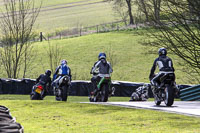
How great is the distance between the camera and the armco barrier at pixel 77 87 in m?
27.0

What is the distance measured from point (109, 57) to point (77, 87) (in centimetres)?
2368

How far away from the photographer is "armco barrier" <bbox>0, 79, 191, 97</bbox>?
2703cm

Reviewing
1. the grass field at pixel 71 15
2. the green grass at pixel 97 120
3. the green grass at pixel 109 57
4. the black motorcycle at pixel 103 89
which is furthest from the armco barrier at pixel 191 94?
the grass field at pixel 71 15

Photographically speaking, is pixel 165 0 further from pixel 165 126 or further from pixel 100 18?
pixel 100 18

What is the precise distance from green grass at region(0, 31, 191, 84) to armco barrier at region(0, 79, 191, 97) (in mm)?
12957

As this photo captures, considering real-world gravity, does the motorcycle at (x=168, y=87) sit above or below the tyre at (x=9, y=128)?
above

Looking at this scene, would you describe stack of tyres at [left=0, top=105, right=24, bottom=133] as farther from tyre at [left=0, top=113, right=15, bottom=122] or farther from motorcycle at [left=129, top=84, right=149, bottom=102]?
motorcycle at [left=129, top=84, right=149, bottom=102]

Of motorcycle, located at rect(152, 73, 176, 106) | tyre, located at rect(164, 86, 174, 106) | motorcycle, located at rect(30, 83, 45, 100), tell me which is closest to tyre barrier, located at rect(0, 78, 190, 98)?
motorcycle, located at rect(30, 83, 45, 100)

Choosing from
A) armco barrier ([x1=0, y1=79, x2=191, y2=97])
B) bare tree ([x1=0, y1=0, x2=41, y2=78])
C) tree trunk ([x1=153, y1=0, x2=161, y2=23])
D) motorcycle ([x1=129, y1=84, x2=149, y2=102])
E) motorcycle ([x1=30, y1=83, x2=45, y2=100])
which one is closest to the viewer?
tree trunk ([x1=153, y1=0, x2=161, y2=23])

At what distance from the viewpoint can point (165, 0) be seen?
19781 millimetres

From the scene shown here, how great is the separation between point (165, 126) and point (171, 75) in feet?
14.6

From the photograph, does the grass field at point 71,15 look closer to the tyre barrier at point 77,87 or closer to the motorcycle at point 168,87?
the tyre barrier at point 77,87

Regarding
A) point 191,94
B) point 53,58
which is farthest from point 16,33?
point 53,58

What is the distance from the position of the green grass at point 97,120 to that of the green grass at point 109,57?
2534 cm
